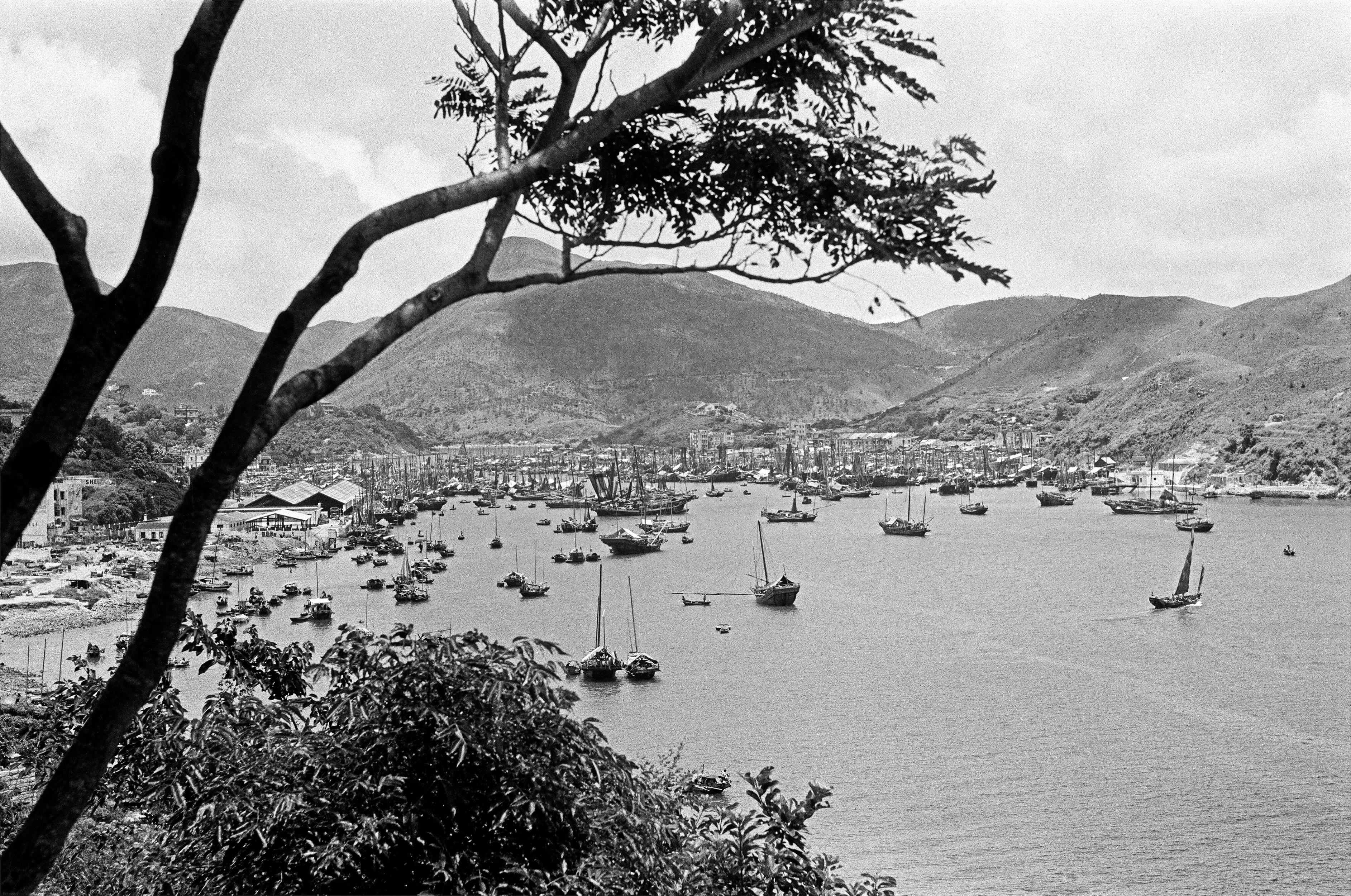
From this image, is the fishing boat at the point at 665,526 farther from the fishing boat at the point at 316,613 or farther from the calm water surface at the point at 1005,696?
the fishing boat at the point at 316,613

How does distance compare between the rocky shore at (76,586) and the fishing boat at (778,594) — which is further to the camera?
the fishing boat at (778,594)

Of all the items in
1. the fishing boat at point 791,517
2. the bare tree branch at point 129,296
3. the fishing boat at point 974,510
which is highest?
the bare tree branch at point 129,296

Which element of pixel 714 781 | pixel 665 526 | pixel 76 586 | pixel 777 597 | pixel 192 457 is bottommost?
pixel 76 586

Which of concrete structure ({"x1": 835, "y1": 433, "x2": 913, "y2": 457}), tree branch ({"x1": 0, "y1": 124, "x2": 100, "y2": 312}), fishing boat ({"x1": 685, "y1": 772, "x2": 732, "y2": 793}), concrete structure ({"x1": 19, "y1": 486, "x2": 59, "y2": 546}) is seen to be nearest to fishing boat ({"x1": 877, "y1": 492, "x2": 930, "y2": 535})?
concrete structure ({"x1": 19, "y1": 486, "x2": 59, "y2": 546})

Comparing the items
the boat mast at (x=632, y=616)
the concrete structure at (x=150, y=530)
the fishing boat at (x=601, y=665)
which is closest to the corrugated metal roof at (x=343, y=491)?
the concrete structure at (x=150, y=530)

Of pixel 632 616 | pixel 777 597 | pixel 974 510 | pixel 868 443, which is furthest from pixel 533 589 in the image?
pixel 868 443

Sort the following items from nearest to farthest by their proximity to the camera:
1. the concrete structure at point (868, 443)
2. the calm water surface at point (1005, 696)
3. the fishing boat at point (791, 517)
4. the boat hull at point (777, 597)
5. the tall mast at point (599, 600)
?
the calm water surface at point (1005, 696), the tall mast at point (599, 600), the boat hull at point (777, 597), the fishing boat at point (791, 517), the concrete structure at point (868, 443)

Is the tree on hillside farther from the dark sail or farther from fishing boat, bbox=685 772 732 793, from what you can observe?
the dark sail

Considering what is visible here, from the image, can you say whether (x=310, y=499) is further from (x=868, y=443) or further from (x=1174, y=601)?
(x=868, y=443)
